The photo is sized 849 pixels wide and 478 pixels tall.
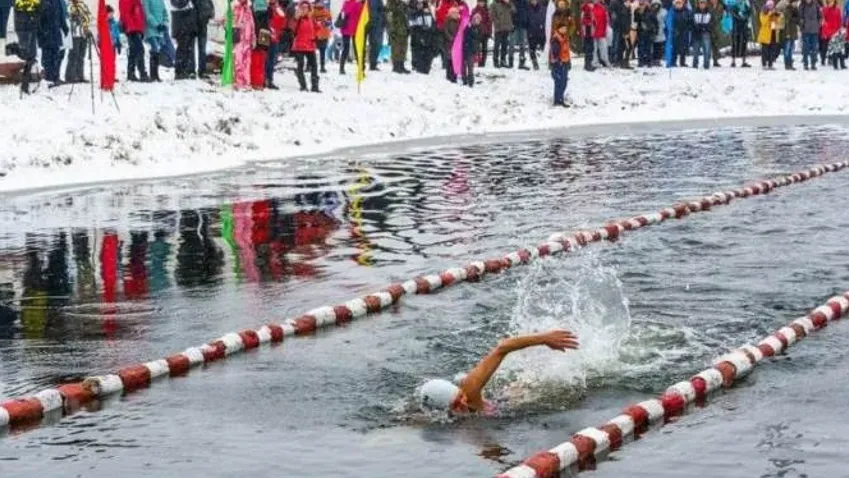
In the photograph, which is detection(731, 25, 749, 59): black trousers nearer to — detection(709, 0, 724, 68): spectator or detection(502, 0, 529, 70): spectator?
A: detection(709, 0, 724, 68): spectator

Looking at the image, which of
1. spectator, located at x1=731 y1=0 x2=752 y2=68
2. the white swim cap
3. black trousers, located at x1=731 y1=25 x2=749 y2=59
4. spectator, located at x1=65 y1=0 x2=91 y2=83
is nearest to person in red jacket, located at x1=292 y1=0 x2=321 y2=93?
spectator, located at x1=65 y1=0 x2=91 y2=83

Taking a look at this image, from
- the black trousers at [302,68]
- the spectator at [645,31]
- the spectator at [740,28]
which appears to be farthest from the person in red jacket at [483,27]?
the spectator at [740,28]

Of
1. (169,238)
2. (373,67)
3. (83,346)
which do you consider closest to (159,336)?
(83,346)

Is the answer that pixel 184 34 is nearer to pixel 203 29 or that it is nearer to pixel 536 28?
pixel 203 29

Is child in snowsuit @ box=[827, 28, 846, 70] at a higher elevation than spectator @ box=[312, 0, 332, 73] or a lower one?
lower

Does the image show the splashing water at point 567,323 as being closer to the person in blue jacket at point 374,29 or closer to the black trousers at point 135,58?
the black trousers at point 135,58

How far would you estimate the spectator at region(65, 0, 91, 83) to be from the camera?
29.7 m

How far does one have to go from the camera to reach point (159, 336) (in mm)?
12445

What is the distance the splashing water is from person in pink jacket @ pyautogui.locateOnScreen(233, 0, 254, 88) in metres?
17.0

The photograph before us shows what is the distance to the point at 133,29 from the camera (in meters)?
30.5

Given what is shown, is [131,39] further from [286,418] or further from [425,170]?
[286,418]

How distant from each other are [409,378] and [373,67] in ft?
94.3

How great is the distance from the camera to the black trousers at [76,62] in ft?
98.3

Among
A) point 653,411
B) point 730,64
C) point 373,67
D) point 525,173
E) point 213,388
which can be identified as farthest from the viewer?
point 730,64
